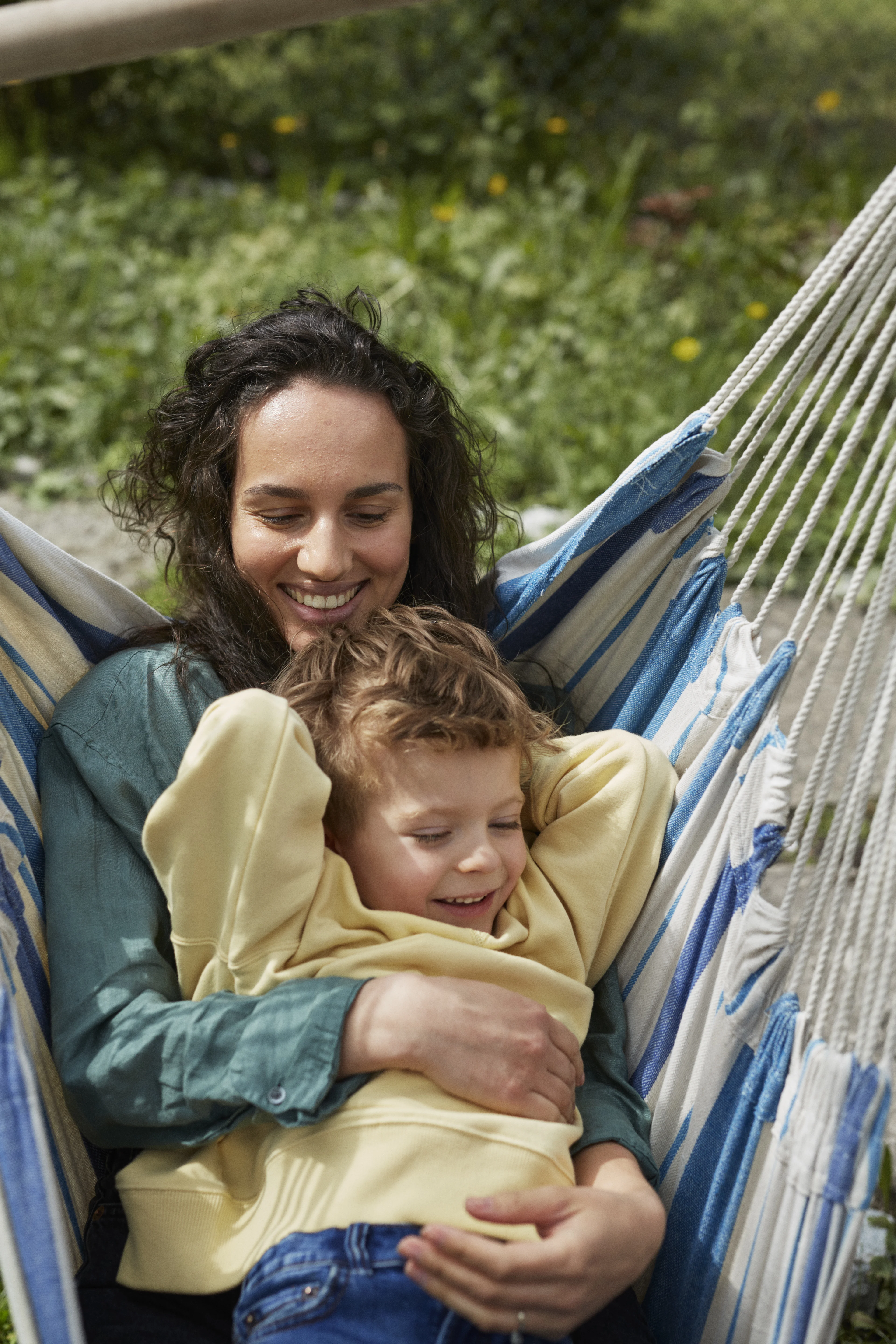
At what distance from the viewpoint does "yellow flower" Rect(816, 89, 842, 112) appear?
5.64 m

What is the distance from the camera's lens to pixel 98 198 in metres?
4.80

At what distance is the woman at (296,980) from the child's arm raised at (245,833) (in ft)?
0.24

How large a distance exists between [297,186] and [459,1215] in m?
4.47

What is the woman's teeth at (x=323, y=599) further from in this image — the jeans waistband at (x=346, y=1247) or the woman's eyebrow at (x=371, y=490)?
the jeans waistband at (x=346, y=1247)

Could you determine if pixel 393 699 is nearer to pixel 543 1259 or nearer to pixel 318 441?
pixel 318 441

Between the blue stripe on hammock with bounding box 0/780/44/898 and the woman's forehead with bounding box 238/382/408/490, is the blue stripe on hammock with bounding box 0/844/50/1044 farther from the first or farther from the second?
the woman's forehead with bounding box 238/382/408/490

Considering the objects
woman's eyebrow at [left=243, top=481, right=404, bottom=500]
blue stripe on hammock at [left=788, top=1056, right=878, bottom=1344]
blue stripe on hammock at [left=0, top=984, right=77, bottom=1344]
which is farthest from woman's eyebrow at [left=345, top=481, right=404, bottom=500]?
blue stripe on hammock at [left=788, top=1056, right=878, bottom=1344]

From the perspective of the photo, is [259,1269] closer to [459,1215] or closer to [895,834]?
[459,1215]

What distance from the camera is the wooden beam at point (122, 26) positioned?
1472 millimetres

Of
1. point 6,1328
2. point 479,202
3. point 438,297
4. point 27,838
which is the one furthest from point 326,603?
point 479,202

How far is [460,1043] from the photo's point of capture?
1233 mm

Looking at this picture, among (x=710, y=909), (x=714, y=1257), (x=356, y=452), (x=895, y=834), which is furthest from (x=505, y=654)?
(x=714, y=1257)

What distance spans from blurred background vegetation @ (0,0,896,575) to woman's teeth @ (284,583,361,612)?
1.47m

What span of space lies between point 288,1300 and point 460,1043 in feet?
0.91
